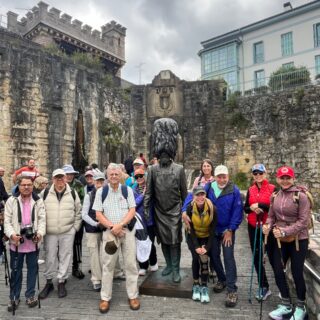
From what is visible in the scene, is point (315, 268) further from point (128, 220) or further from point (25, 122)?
point (25, 122)

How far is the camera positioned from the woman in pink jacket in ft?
9.42

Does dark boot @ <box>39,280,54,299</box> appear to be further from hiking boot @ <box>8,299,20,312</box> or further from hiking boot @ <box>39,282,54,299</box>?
hiking boot @ <box>8,299,20,312</box>

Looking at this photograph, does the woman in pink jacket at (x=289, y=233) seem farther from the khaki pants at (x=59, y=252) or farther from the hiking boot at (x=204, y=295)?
the khaki pants at (x=59, y=252)

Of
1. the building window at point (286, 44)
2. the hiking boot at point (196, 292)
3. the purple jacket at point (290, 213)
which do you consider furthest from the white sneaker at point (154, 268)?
the building window at point (286, 44)

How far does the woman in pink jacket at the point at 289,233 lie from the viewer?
11.4 feet

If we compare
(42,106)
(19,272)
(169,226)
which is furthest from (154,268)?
(42,106)

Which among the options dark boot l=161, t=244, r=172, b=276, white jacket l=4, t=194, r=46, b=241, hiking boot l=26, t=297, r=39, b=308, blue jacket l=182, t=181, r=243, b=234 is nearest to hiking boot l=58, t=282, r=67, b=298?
hiking boot l=26, t=297, r=39, b=308

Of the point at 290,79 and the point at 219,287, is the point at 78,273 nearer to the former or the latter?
the point at 219,287

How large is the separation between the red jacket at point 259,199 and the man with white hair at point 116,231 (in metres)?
1.59

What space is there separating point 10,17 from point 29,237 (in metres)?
29.2

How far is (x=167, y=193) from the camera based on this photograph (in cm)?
446

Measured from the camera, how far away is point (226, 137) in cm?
1789

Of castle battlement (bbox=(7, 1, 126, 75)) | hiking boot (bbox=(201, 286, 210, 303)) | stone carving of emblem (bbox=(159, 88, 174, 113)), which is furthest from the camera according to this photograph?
castle battlement (bbox=(7, 1, 126, 75))

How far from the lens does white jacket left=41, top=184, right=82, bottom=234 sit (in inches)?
173
